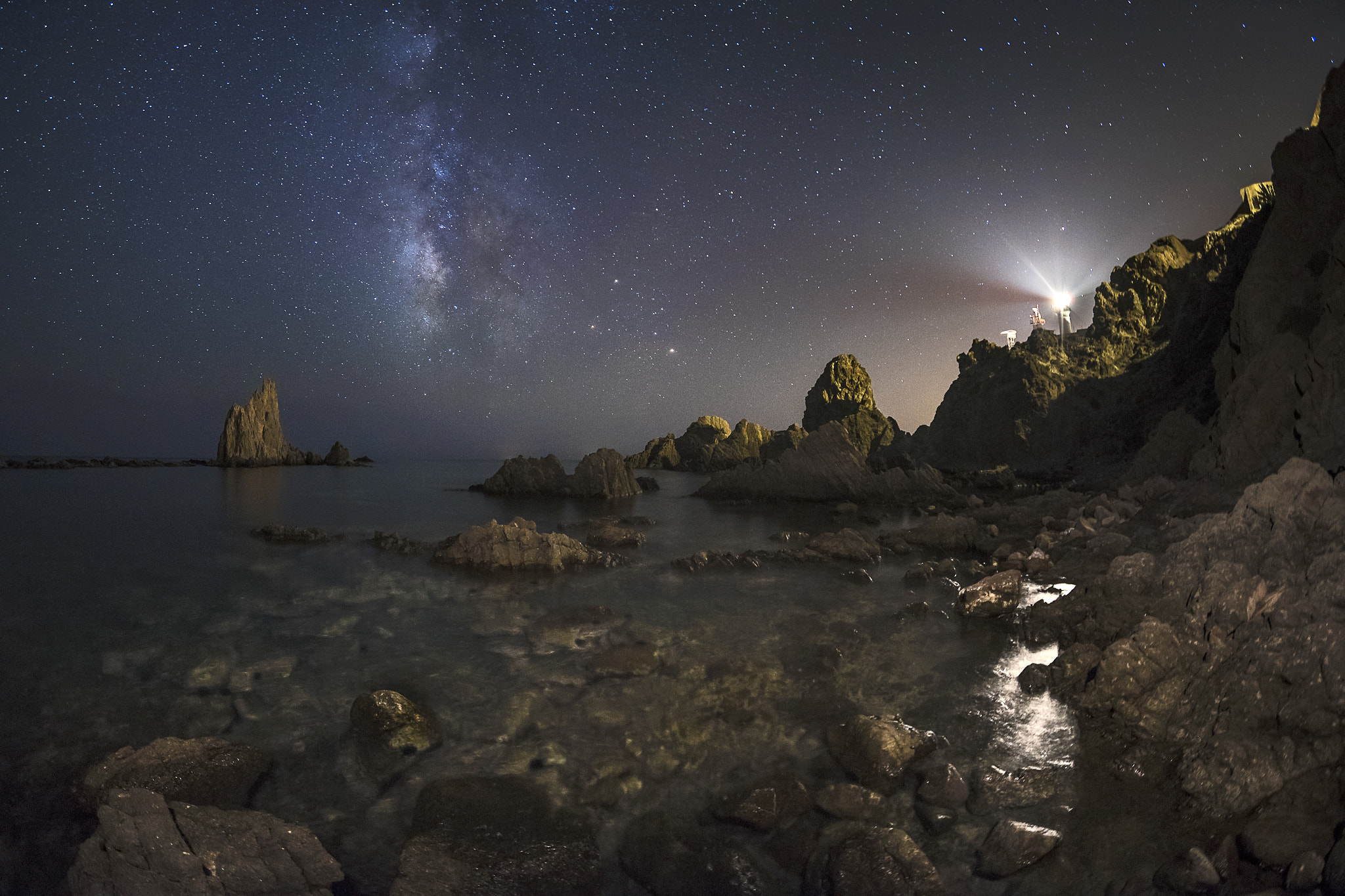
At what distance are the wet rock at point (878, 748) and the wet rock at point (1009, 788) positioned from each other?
0.69 metres

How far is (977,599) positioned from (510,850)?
11.2 metres

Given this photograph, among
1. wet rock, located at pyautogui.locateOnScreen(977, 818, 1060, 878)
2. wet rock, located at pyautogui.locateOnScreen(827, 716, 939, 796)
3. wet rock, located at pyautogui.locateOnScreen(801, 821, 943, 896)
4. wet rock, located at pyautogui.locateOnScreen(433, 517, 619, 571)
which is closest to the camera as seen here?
wet rock, located at pyautogui.locateOnScreen(801, 821, 943, 896)

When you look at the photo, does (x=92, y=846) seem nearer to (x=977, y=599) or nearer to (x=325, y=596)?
(x=325, y=596)

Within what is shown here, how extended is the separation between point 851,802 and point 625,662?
517cm

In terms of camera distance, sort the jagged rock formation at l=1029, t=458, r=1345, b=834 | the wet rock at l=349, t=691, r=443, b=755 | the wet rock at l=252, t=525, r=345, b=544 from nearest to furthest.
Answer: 1. the jagged rock formation at l=1029, t=458, r=1345, b=834
2. the wet rock at l=349, t=691, r=443, b=755
3. the wet rock at l=252, t=525, r=345, b=544

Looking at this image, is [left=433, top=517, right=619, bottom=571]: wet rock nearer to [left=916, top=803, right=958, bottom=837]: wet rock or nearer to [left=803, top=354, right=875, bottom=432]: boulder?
[left=916, top=803, right=958, bottom=837]: wet rock

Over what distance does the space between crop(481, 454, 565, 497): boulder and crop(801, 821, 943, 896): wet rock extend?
4263 centimetres

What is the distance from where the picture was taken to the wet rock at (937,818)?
545 cm

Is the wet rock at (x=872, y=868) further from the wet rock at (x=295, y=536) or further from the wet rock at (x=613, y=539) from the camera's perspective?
the wet rock at (x=295, y=536)

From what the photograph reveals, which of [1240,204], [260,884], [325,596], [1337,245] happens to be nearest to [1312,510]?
[260,884]

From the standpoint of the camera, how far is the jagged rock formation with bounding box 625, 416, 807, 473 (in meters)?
98.9

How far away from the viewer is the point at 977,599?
12688 millimetres

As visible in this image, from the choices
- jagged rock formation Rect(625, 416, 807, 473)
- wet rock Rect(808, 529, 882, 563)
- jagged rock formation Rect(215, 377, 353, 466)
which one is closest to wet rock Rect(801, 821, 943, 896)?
wet rock Rect(808, 529, 882, 563)

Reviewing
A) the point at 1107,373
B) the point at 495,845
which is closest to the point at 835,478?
the point at 495,845
